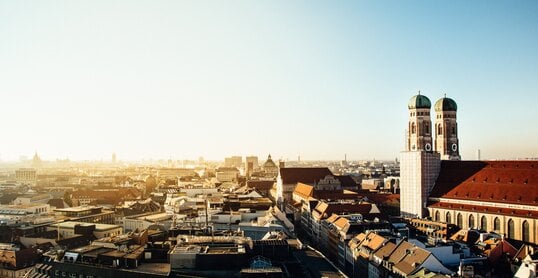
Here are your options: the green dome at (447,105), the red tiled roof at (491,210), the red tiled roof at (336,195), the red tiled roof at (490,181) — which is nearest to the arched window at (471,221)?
the red tiled roof at (491,210)

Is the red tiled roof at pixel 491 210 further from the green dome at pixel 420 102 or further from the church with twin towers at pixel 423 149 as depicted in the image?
the green dome at pixel 420 102

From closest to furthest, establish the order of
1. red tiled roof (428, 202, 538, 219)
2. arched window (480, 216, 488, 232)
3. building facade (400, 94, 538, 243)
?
red tiled roof (428, 202, 538, 219) → building facade (400, 94, 538, 243) → arched window (480, 216, 488, 232)

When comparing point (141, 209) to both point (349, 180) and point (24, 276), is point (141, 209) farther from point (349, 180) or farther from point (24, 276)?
point (349, 180)

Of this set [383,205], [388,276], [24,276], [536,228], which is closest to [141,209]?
[24,276]

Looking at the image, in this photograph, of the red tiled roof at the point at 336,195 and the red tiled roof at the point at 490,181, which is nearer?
the red tiled roof at the point at 490,181

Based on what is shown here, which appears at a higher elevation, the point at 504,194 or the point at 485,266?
the point at 504,194

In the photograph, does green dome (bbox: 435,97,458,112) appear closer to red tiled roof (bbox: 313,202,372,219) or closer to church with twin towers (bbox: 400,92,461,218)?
church with twin towers (bbox: 400,92,461,218)

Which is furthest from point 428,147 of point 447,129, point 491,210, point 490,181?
point 491,210

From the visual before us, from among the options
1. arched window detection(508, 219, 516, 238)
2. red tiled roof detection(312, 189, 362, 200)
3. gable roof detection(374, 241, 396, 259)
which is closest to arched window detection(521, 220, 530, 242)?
arched window detection(508, 219, 516, 238)
